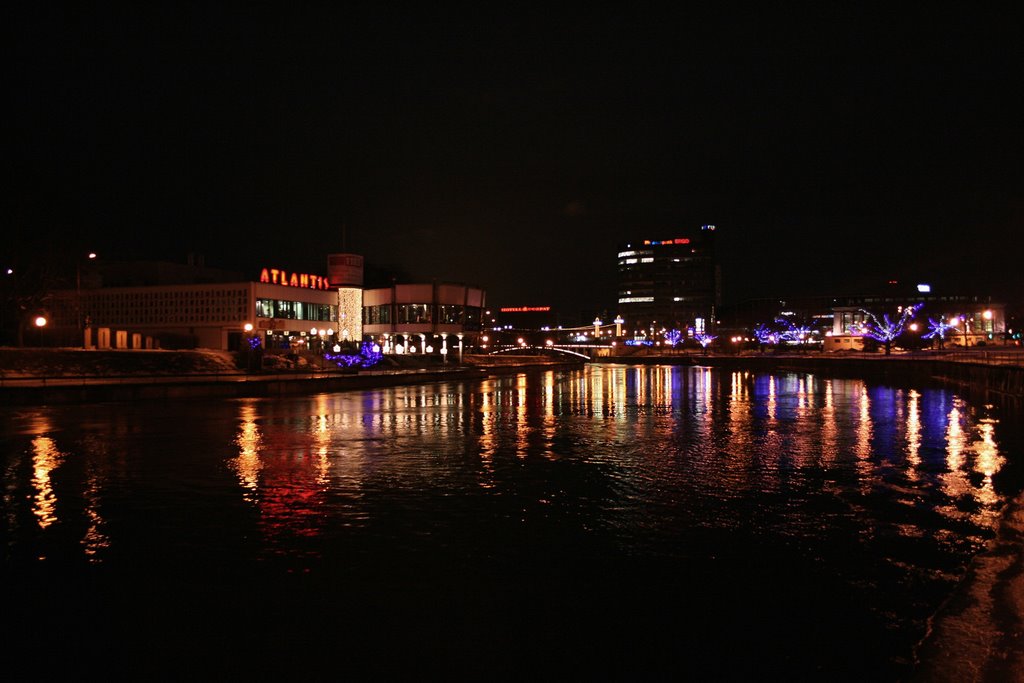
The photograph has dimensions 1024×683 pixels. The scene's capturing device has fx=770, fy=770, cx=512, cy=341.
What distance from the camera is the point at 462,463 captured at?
18.0m

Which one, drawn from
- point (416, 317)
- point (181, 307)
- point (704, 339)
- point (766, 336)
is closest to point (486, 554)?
point (181, 307)

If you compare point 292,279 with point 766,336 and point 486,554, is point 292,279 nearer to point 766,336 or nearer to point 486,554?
point 486,554

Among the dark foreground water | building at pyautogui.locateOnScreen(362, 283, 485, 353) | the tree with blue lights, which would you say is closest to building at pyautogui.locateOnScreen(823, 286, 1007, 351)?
the tree with blue lights

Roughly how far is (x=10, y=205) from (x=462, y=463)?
54.7 m

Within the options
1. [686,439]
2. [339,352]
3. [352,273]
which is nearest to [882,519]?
[686,439]

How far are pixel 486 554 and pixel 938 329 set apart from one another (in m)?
132

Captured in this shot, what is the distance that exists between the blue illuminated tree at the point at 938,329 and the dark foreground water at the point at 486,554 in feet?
378

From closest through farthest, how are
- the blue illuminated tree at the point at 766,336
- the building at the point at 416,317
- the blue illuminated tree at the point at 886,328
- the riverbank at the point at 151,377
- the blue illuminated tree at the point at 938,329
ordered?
the riverbank at the point at 151,377
the building at the point at 416,317
the blue illuminated tree at the point at 886,328
the blue illuminated tree at the point at 938,329
the blue illuminated tree at the point at 766,336

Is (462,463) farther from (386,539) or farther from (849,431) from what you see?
(849,431)

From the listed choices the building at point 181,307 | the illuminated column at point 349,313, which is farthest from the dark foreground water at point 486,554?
the illuminated column at point 349,313

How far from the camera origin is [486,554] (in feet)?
33.1

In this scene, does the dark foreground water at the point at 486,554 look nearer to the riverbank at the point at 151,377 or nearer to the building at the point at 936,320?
the riverbank at the point at 151,377

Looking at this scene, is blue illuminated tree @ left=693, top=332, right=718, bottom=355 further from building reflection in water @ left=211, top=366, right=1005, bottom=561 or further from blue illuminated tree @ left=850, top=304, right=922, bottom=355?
building reflection in water @ left=211, top=366, right=1005, bottom=561

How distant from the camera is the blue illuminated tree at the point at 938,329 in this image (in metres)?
123
